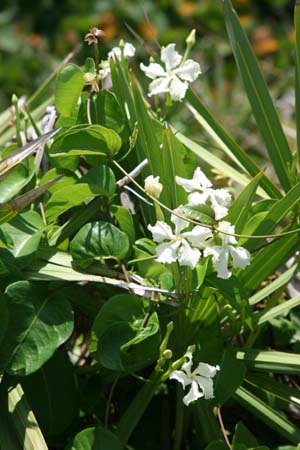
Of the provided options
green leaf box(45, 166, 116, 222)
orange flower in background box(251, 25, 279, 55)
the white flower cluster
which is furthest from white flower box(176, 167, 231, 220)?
orange flower in background box(251, 25, 279, 55)

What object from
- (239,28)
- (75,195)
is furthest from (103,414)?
(239,28)

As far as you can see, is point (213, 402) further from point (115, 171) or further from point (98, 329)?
point (115, 171)

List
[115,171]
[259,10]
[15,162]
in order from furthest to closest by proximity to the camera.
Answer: [259,10] < [115,171] < [15,162]

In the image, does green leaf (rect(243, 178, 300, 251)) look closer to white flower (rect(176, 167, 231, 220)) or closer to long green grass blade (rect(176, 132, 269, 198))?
white flower (rect(176, 167, 231, 220))

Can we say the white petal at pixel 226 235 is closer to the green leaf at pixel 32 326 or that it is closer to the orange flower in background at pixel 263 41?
the green leaf at pixel 32 326

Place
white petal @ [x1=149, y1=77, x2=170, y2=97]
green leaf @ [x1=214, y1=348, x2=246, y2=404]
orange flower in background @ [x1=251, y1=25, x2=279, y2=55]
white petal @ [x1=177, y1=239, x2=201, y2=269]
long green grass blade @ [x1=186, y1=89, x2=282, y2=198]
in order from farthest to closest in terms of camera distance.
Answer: orange flower in background @ [x1=251, y1=25, x2=279, y2=55] < long green grass blade @ [x1=186, y1=89, x2=282, y2=198] < white petal @ [x1=149, y1=77, x2=170, y2=97] < green leaf @ [x1=214, y1=348, x2=246, y2=404] < white petal @ [x1=177, y1=239, x2=201, y2=269]

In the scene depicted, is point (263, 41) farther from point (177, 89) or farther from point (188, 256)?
point (188, 256)
